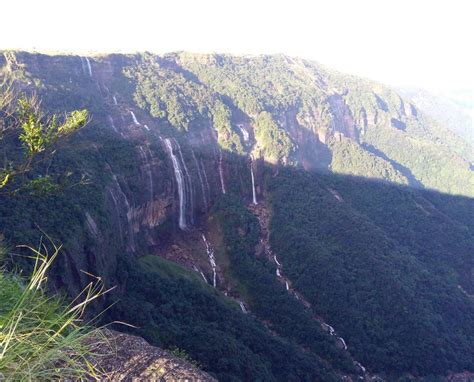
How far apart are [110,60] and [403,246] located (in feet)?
237

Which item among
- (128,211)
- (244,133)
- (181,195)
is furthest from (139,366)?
(244,133)

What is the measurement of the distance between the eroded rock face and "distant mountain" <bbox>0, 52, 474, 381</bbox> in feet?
33.6

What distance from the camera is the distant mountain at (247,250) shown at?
27750 millimetres

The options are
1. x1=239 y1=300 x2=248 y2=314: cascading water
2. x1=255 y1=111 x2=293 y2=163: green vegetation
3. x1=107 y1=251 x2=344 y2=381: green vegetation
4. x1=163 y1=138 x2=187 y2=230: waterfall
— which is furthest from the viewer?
x1=255 y1=111 x2=293 y2=163: green vegetation

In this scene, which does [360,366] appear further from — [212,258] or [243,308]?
[212,258]

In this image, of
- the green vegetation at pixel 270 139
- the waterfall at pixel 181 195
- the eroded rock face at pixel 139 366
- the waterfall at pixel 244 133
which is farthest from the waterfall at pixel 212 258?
the waterfall at pixel 244 133

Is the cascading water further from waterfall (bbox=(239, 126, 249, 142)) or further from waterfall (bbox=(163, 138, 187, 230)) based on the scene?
waterfall (bbox=(239, 126, 249, 142))

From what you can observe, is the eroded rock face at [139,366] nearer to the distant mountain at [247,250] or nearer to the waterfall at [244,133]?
the distant mountain at [247,250]

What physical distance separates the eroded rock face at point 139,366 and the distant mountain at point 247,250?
33.6ft

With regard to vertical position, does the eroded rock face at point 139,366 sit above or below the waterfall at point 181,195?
above

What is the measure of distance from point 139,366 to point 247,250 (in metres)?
34.7

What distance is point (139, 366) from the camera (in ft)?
28.7

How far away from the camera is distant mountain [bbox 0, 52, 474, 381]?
27750 mm

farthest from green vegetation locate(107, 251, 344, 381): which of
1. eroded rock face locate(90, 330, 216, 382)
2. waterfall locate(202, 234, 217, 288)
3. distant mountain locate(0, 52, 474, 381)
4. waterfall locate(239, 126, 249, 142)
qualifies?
waterfall locate(239, 126, 249, 142)
